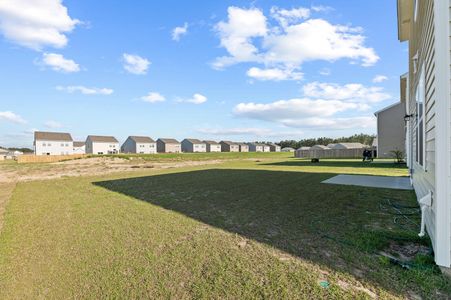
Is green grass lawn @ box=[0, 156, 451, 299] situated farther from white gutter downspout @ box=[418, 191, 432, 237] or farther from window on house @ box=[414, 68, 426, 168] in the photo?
window on house @ box=[414, 68, 426, 168]

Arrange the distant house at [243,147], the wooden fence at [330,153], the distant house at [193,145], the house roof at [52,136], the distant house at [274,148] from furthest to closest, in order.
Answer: the distant house at [274,148] < the distant house at [243,147] < the distant house at [193,145] < the house roof at [52,136] < the wooden fence at [330,153]

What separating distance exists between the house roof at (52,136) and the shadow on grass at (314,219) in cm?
5732

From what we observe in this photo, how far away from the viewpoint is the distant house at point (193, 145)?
78.6 meters

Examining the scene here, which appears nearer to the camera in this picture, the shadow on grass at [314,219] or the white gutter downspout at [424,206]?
the shadow on grass at [314,219]

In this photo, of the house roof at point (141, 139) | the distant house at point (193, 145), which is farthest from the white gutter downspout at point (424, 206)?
the distant house at point (193, 145)

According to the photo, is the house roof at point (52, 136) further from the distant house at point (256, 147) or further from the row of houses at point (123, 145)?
the distant house at point (256, 147)

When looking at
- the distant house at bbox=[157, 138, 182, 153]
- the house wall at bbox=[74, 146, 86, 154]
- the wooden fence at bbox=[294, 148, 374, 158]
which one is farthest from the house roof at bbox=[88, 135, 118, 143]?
the wooden fence at bbox=[294, 148, 374, 158]

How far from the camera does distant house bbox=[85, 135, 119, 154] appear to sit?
58.3 meters

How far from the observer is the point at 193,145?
78.4 meters

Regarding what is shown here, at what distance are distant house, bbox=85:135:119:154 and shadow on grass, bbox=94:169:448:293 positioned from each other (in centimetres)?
5882

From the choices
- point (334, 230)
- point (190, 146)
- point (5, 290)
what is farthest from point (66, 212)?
point (190, 146)

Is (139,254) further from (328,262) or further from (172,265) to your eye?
(328,262)

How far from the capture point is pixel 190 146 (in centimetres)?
7888

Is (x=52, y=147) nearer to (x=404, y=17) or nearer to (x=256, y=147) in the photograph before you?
(x=404, y=17)
